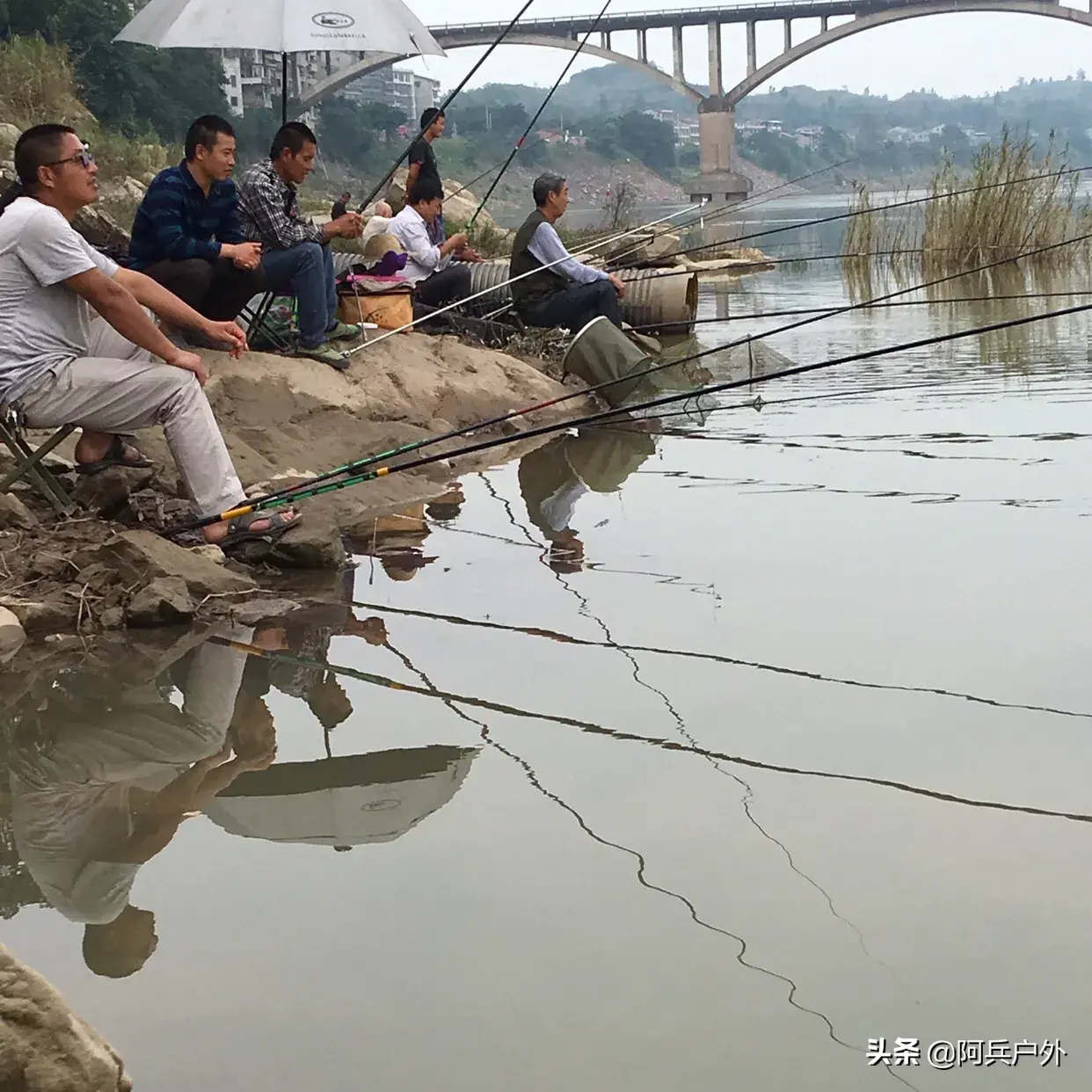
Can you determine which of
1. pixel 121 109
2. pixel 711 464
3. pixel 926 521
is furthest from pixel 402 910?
pixel 121 109

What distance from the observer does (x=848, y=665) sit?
12.1 ft

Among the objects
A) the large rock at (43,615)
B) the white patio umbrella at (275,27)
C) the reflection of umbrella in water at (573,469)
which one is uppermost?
the white patio umbrella at (275,27)

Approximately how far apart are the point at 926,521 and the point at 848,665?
1.55 meters

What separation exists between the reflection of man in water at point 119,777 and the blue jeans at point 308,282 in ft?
9.62

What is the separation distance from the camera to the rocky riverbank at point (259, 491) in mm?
4301

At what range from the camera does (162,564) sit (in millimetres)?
4355

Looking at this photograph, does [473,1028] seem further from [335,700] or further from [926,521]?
[926,521]

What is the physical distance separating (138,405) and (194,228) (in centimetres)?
169

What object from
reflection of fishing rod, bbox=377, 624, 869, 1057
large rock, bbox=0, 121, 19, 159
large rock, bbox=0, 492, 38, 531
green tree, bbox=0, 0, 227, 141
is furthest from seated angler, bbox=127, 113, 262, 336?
green tree, bbox=0, 0, 227, 141

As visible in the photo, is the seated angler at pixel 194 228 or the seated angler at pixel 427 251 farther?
the seated angler at pixel 427 251

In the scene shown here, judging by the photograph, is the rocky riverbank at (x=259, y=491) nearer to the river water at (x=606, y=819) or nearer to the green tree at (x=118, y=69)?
the river water at (x=606, y=819)

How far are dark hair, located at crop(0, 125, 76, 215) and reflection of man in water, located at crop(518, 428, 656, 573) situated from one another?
1860 millimetres

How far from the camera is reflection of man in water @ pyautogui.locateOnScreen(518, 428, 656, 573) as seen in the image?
5203 millimetres

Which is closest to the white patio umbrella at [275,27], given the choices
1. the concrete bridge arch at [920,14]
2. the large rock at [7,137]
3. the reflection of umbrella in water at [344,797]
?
the reflection of umbrella in water at [344,797]
